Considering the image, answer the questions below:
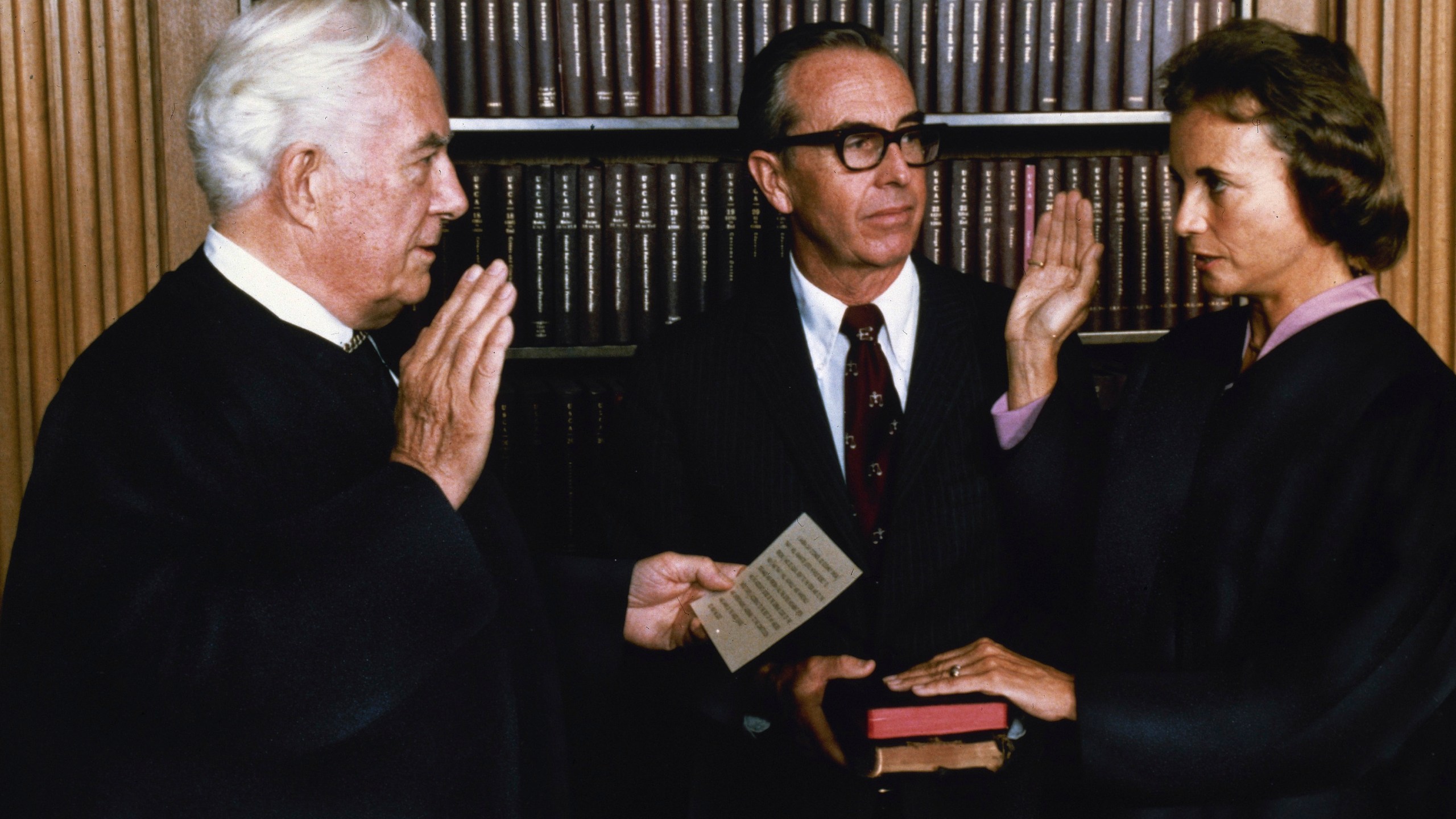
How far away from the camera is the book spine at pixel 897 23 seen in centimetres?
221

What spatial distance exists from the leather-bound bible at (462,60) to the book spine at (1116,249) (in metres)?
1.33

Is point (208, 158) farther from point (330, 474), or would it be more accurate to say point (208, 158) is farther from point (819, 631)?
point (819, 631)

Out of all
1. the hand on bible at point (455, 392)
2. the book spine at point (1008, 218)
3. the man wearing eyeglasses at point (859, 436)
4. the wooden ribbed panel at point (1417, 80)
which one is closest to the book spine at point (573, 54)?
the man wearing eyeglasses at point (859, 436)

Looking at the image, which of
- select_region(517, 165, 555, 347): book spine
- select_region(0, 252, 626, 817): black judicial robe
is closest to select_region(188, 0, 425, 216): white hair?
select_region(0, 252, 626, 817): black judicial robe

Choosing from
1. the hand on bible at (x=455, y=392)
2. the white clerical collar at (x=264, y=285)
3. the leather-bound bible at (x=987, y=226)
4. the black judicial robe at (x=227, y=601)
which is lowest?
the black judicial robe at (x=227, y=601)

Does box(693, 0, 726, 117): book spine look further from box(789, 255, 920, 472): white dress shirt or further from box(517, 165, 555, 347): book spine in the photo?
box(789, 255, 920, 472): white dress shirt

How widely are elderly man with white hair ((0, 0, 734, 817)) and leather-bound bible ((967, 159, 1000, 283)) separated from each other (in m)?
1.25

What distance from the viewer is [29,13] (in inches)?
83.0

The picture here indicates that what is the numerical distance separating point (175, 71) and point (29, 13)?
292 millimetres

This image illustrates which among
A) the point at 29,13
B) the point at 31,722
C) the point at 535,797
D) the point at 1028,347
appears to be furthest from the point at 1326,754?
the point at 29,13

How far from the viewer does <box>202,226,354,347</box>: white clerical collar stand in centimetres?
124

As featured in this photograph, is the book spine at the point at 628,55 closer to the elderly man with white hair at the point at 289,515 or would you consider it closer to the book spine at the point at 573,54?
the book spine at the point at 573,54

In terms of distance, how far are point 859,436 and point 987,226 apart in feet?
2.60

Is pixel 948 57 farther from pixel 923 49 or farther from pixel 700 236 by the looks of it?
pixel 700 236
